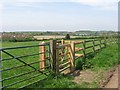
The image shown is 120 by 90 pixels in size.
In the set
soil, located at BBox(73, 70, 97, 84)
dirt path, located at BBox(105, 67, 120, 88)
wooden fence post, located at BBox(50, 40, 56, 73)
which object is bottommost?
dirt path, located at BBox(105, 67, 120, 88)

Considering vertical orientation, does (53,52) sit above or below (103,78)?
above

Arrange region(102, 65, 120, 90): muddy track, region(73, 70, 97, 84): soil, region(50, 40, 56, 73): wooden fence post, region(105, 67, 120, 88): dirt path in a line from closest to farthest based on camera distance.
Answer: region(105, 67, 120, 88): dirt path < region(102, 65, 120, 90): muddy track < region(73, 70, 97, 84): soil < region(50, 40, 56, 73): wooden fence post

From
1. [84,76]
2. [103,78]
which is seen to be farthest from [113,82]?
[84,76]

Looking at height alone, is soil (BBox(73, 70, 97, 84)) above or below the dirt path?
above

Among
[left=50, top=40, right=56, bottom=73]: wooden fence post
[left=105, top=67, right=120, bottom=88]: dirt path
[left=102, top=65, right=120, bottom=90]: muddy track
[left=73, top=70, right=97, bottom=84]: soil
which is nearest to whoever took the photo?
[left=105, top=67, right=120, bottom=88]: dirt path

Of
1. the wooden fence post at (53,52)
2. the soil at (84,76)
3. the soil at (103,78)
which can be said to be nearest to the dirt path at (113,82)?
the soil at (103,78)

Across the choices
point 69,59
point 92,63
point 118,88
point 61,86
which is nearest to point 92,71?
point 69,59

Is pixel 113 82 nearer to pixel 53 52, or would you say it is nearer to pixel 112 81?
pixel 112 81

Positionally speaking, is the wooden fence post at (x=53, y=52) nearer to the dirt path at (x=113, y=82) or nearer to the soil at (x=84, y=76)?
the soil at (x=84, y=76)

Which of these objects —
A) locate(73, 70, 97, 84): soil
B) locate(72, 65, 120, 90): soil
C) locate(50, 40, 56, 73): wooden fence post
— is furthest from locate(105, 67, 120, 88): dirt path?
locate(50, 40, 56, 73): wooden fence post

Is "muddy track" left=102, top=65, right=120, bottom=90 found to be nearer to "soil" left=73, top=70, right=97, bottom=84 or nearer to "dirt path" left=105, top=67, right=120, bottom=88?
"dirt path" left=105, top=67, right=120, bottom=88

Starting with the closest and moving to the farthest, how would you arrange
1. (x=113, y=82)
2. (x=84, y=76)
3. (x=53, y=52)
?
1. (x=113, y=82)
2. (x=53, y=52)
3. (x=84, y=76)

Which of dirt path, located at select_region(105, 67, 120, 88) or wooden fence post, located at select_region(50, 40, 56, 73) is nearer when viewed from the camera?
dirt path, located at select_region(105, 67, 120, 88)

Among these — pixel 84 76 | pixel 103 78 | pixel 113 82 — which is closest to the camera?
pixel 113 82
